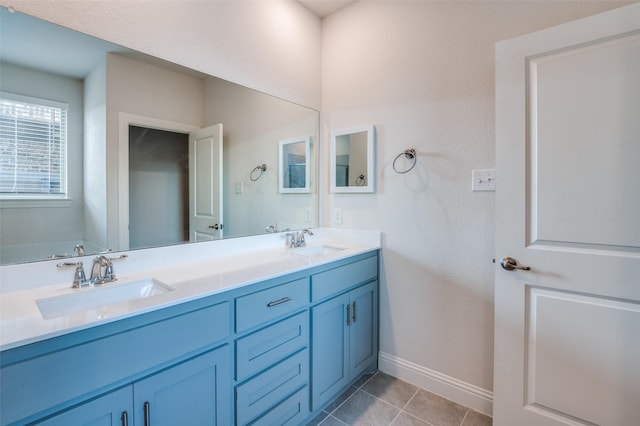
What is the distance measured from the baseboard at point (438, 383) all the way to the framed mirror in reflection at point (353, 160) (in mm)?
1184

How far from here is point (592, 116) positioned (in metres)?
1.24

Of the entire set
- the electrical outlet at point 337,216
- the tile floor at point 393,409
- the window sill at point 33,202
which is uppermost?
the window sill at point 33,202

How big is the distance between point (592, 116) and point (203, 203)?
6.13 feet

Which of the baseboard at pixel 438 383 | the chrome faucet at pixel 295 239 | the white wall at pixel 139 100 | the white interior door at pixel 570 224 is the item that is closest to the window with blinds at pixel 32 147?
the white wall at pixel 139 100

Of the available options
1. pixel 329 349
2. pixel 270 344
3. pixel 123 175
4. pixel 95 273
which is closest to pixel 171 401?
pixel 270 344

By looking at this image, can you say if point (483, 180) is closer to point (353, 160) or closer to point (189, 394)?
point (353, 160)

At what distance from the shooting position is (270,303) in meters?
1.34

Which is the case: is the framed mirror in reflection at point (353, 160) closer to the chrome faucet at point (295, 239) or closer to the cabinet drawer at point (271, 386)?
the chrome faucet at point (295, 239)

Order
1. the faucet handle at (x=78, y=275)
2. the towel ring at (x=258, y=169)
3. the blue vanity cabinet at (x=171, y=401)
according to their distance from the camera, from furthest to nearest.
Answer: the towel ring at (x=258, y=169) < the faucet handle at (x=78, y=275) < the blue vanity cabinet at (x=171, y=401)

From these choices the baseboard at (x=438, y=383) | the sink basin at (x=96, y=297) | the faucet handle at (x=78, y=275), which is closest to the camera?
the sink basin at (x=96, y=297)

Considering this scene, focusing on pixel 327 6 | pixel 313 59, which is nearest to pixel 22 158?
pixel 313 59

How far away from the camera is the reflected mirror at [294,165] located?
216 cm

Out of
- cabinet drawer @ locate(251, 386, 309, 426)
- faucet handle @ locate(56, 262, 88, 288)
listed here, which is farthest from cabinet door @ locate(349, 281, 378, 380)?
faucet handle @ locate(56, 262, 88, 288)

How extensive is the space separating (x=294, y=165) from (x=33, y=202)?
1439 mm
